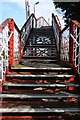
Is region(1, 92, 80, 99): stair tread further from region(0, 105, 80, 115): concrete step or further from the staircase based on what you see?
region(0, 105, 80, 115): concrete step

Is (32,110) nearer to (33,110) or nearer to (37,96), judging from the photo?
(33,110)

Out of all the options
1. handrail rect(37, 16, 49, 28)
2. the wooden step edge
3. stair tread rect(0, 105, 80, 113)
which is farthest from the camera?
handrail rect(37, 16, 49, 28)

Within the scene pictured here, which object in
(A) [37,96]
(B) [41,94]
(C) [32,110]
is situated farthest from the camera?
(B) [41,94]

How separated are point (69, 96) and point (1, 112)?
147 centimetres

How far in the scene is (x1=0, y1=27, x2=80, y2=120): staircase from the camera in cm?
448

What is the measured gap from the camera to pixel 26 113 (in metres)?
4.48

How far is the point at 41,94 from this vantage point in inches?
Result: 197

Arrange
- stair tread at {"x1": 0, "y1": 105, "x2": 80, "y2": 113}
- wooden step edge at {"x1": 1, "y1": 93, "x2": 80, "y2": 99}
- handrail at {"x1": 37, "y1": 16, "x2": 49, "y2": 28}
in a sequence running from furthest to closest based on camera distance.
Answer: handrail at {"x1": 37, "y1": 16, "x2": 49, "y2": 28}, wooden step edge at {"x1": 1, "y1": 93, "x2": 80, "y2": 99}, stair tread at {"x1": 0, "y1": 105, "x2": 80, "y2": 113}

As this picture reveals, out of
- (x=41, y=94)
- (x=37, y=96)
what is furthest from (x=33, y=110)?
(x=41, y=94)

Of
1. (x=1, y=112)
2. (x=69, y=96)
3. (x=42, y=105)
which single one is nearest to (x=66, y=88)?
(x=69, y=96)

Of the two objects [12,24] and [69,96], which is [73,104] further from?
[12,24]

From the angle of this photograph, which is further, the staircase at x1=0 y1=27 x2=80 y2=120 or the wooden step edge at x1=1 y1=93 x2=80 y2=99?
the wooden step edge at x1=1 y1=93 x2=80 y2=99

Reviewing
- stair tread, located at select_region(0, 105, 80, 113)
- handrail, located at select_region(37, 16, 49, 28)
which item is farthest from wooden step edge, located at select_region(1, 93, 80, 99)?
handrail, located at select_region(37, 16, 49, 28)

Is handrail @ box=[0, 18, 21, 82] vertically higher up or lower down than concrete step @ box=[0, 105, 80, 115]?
higher up
